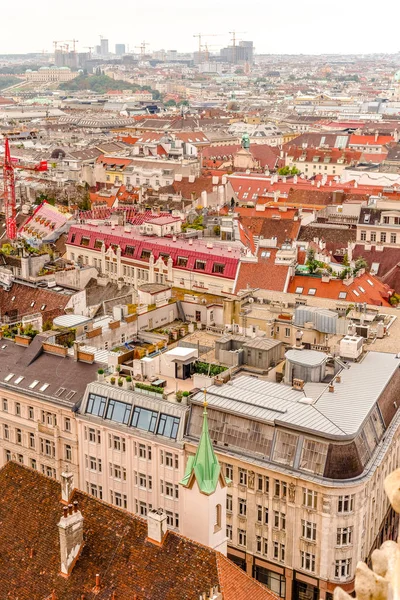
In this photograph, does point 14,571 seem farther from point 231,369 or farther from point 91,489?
point 231,369

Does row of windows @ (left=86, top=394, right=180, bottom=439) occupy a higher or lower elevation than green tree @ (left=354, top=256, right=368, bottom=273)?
higher

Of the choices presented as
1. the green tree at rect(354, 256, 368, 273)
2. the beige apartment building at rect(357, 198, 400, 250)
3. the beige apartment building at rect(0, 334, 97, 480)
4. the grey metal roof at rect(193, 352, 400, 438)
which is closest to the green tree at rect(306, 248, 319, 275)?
the green tree at rect(354, 256, 368, 273)

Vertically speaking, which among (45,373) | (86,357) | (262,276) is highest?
(86,357)

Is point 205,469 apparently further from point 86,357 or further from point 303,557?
point 86,357

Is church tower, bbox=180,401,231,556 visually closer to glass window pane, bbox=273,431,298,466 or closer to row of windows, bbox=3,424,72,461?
glass window pane, bbox=273,431,298,466

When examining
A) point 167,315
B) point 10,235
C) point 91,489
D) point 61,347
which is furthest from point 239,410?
point 10,235

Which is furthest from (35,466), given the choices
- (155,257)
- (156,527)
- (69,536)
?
(155,257)

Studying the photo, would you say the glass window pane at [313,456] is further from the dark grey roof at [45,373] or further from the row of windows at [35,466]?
the row of windows at [35,466]
